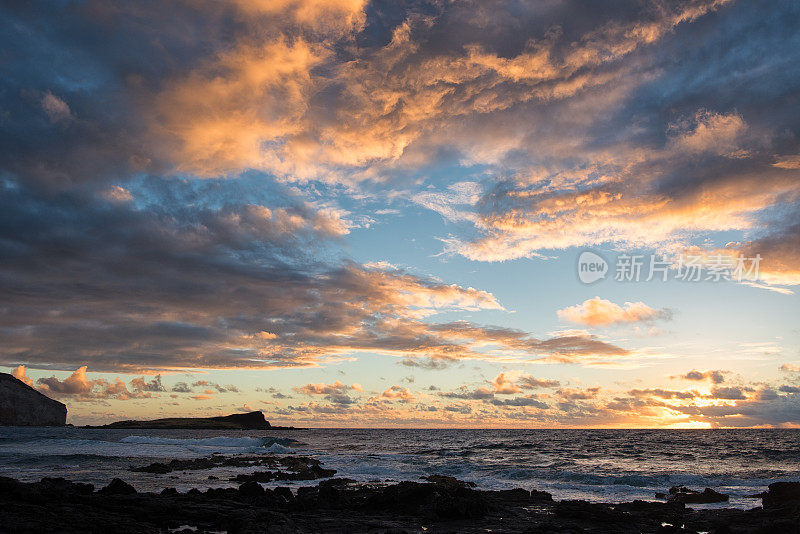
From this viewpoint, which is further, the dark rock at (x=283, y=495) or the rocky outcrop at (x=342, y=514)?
the dark rock at (x=283, y=495)

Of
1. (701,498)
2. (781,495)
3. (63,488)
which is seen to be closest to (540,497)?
(701,498)

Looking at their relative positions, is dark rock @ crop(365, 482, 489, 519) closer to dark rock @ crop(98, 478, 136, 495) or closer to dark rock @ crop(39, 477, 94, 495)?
dark rock @ crop(98, 478, 136, 495)

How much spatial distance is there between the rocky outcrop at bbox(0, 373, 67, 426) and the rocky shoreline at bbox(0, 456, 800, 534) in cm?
18946

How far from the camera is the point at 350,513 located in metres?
19.2

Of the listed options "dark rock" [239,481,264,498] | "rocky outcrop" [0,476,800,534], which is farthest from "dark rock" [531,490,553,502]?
"dark rock" [239,481,264,498]

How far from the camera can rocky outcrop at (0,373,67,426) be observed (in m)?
163

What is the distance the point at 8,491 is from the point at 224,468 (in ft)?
78.7

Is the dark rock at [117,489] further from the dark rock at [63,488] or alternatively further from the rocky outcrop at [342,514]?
the dark rock at [63,488]

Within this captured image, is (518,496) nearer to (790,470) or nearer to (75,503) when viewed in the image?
(75,503)

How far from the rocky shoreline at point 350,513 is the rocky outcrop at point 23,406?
189 m

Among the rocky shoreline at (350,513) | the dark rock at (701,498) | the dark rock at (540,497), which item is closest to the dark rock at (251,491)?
the rocky shoreline at (350,513)

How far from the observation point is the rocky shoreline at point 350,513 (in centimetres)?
1446

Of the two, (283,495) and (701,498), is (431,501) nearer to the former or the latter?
(283,495)

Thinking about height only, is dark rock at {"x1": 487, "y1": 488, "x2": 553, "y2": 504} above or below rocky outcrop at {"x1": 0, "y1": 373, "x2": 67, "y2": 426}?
A: above
